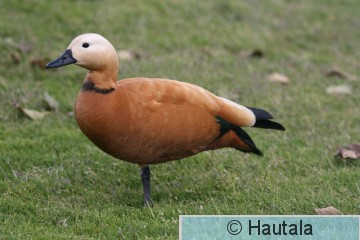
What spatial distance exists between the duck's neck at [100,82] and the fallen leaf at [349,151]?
5.83 ft

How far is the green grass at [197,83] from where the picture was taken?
403 centimetres

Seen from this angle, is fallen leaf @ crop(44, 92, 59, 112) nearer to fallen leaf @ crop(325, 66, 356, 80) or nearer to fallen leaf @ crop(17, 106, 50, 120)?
fallen leaf @ crop(17, 106, 50, 120)

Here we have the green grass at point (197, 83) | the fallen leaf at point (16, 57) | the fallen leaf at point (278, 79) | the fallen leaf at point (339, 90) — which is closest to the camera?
the green grass at point (197, 83)

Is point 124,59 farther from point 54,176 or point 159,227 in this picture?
point 159,227

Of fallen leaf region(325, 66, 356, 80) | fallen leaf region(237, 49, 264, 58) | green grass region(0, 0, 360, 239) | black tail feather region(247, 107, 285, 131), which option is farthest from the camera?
fallen leaf region(237, 49, 264, 58)

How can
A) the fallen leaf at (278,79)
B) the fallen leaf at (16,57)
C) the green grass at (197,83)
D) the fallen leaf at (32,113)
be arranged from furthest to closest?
the fallen leaf at (278,79) → the fallen leaf at (16,57) → the fallen leaf at (32,113) → the green grass at (197,83)

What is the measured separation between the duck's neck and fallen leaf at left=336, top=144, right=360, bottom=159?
1.78 m

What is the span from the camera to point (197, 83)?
671cm

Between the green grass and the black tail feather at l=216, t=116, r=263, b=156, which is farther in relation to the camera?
the black tail feather at l=216, t=116, r=263, b=156

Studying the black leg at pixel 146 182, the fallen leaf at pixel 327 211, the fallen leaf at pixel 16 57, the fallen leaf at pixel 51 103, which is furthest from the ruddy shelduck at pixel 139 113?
the fallen leaf at pixel 16 57

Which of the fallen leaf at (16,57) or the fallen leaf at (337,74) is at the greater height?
the fallen leaf at (16,57)

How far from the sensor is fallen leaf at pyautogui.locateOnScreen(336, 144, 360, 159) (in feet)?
16.0

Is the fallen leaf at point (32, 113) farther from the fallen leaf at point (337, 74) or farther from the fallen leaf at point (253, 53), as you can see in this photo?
the fallen leaf at point (337, 74)

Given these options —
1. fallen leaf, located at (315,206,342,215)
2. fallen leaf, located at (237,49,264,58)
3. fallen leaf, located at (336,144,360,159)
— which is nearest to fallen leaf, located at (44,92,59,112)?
fallen leaf, located at (336,144,360,159)
